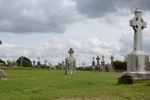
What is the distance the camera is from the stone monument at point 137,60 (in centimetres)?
1723

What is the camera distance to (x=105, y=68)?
55875 millimetres

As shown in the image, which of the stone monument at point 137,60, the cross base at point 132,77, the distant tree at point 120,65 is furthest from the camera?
the distant tree at point 120,65

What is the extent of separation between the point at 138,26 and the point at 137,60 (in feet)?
7.13

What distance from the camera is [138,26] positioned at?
61.3 ft

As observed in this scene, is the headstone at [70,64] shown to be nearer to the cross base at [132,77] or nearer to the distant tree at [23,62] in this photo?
the cross base at [132,77]

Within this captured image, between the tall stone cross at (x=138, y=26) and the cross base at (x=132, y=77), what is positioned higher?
the tall stone cross at (x=138, y=26)

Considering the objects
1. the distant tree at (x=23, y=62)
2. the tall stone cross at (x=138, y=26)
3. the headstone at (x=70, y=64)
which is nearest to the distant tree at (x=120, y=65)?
the distant tree at (x=23, y=62)

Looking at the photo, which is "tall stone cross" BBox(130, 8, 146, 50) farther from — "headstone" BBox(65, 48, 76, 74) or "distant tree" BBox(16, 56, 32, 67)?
"distant tree" BBox(16, 56, 32, 67)

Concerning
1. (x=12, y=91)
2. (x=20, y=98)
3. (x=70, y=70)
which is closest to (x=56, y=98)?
(x=20, y=98)

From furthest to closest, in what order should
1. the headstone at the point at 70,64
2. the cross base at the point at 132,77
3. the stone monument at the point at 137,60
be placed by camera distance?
the headstone at the point at 70,64
the stone monument at the point at 137,60
the cross base at the point at 132,77

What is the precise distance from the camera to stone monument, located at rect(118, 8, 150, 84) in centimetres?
1723

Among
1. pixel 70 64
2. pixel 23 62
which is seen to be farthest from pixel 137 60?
pixel 23 62

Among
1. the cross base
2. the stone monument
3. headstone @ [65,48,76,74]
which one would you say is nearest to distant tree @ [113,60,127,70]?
headstone @ [65,48,76,74]

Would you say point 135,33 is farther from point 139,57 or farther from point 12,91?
point 12,91
